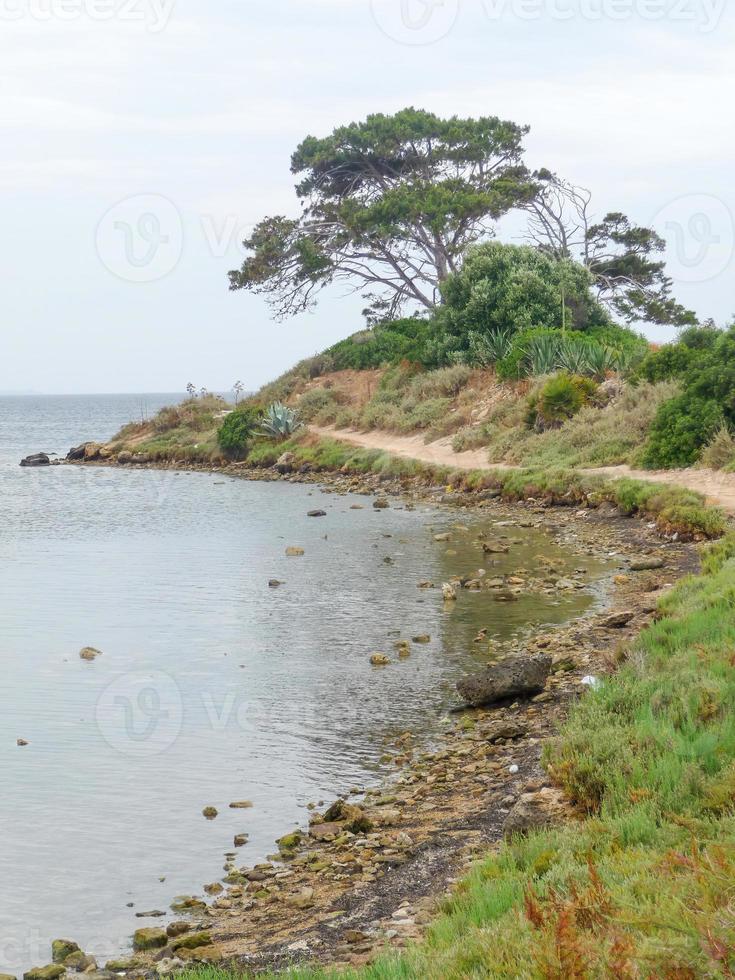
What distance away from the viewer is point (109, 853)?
742 centimetres

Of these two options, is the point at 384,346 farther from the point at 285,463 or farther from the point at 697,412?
the point at 697,412

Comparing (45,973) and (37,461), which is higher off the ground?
(37,461)

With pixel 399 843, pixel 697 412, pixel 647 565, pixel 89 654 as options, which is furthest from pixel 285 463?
pixel 399 843

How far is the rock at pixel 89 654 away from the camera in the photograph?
42.6 feet

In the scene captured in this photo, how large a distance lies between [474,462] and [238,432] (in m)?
16.0

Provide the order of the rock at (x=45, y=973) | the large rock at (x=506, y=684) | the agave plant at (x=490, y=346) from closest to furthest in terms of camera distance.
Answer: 1. the rock at (x=45, y=973)
2. the large rock at (x=506, y=684)
3. the agave plant at (x=490, y=346)

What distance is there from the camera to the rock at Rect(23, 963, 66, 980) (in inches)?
224

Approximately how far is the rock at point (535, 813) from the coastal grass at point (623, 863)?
13cm

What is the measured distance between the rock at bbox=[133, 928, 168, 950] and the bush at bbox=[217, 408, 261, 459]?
1507 inches

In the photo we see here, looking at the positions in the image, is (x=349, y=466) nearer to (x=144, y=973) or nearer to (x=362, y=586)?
(x=362, y=586)

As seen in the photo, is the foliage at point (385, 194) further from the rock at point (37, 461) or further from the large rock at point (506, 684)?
the large rock at point (506, 684)

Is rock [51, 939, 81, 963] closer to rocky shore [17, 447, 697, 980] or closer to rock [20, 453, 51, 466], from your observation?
rocky shore [17, 447, 697, 980]

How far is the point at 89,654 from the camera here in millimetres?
13047

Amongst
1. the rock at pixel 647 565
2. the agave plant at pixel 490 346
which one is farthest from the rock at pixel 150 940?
the agave plant at pixel 490 346
